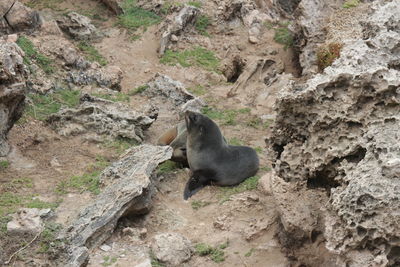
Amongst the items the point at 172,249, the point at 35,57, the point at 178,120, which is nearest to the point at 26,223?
the point at 172,249

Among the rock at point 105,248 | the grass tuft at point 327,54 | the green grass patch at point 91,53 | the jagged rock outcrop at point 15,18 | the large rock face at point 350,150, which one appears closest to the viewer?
the large rock face at point 350,150

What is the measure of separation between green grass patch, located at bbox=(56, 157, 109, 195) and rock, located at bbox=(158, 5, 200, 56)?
572 centimetres

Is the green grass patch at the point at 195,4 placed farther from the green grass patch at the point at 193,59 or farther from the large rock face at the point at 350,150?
the large rock face at the point at 350,150

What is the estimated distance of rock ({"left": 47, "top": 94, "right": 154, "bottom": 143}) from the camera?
9.84 metres

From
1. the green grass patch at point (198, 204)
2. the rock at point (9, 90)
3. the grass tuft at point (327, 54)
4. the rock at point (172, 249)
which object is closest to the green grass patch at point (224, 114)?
the grass tuft at point (327, 54)

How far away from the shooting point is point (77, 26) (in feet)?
45.6

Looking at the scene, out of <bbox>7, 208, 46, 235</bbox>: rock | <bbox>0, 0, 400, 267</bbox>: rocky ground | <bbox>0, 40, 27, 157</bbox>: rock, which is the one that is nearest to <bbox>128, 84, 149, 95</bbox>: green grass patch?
<bbox>0, 0, 400, 267</bbox>: rocky ground

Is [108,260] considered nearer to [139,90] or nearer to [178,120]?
[178,120]

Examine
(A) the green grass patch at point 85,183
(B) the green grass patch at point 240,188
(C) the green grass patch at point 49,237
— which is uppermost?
(C) the green grass patch at point 49,237

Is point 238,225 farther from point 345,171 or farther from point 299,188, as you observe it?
point 345,171

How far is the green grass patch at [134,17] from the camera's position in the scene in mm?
14883

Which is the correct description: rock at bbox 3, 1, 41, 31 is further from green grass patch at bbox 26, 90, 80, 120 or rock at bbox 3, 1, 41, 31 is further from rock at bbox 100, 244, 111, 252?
rock at bbox 100, 244, 111, 252

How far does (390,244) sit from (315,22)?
30.3 ft

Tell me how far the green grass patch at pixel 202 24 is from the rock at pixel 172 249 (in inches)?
349
